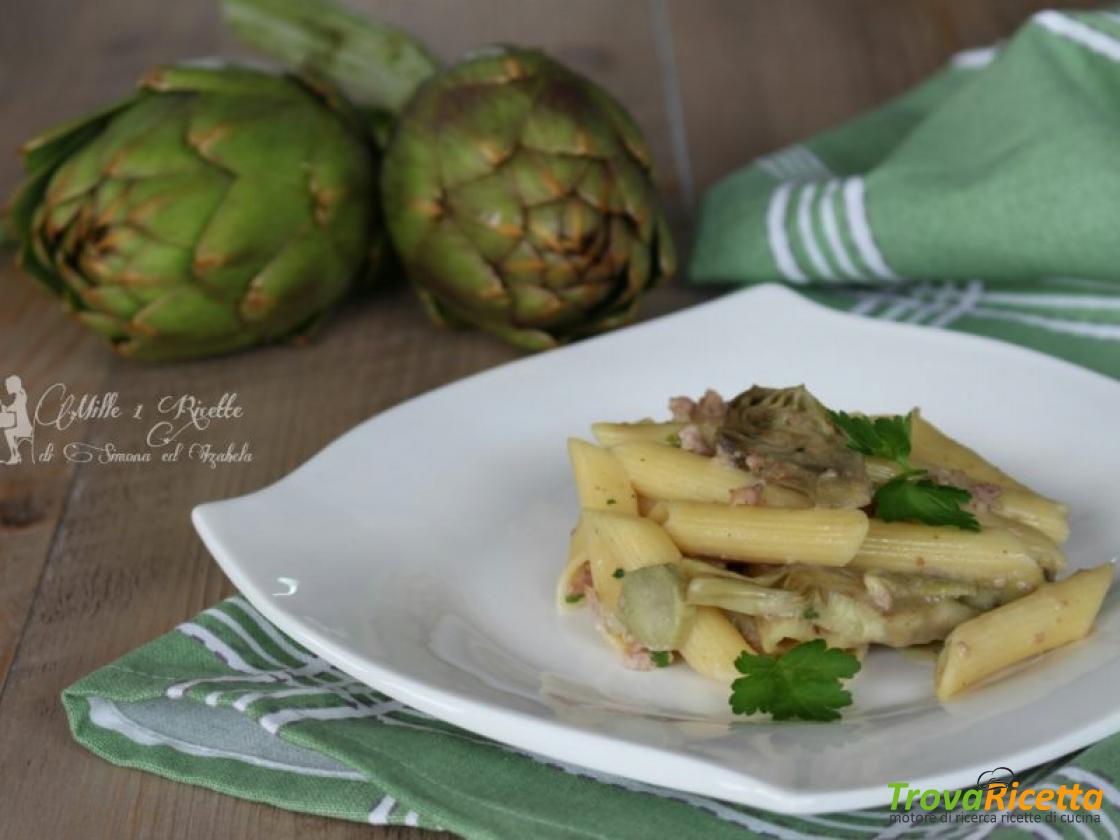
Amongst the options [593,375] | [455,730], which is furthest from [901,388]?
[455,730]

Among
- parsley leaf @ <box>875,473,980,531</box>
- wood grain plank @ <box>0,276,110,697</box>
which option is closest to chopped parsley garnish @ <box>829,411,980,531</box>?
parsley leaf @ <box>875,473,980,531</box>

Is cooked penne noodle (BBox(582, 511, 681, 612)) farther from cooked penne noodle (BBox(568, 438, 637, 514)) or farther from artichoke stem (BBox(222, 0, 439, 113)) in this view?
artichoke stem (BBox(222, 0, 439, 113))

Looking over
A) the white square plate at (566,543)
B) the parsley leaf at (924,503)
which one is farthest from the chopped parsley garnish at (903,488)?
the white square plate at (566,543)

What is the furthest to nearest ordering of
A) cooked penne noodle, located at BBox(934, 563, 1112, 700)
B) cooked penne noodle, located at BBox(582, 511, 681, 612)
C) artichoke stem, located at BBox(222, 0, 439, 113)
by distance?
artichoke stem, located at BBox(222, 0, 439, 113) < cooked penne noodle, located at BBox(582, 511, 681, 612) < cooked penne noodle, located at BBox(934, 563, 1112, 700)

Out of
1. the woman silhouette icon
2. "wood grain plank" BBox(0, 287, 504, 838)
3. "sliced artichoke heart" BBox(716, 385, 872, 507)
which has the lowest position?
the woman silhouette icon

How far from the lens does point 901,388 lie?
1644 mm

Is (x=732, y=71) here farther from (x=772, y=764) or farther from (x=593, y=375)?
(x=772, y=764)

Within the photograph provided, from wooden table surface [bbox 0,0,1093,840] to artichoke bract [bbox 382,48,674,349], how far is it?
0.12m

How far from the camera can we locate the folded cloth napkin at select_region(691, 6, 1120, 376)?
186 cm

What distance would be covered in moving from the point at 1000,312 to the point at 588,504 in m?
0.77

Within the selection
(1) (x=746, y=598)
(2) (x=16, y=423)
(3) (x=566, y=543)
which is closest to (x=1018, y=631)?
(1) (x=746, y=598)

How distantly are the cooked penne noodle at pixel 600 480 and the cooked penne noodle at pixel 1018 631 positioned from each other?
0.30 m

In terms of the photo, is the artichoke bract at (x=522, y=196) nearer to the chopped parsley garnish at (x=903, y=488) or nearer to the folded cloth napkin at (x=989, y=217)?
the folded cloth napkin at (x=989, y=217)

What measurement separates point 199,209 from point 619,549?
0.77 m
